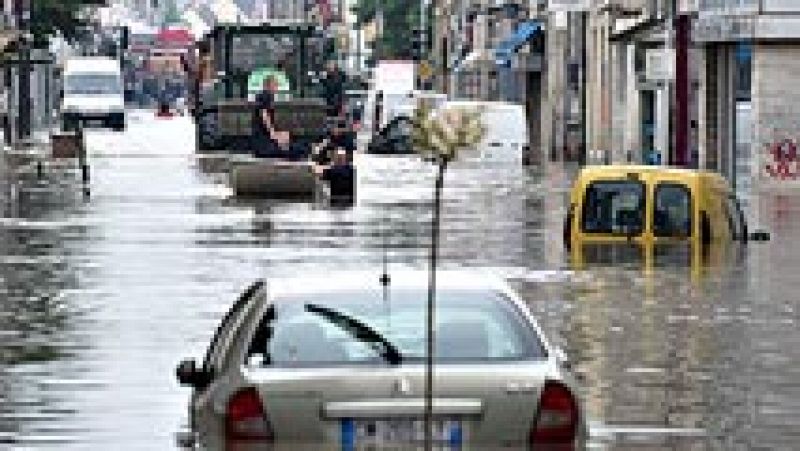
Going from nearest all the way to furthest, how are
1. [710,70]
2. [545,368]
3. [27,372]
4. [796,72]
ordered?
[545,368] < [27,372] < [796,72] < [710,70]

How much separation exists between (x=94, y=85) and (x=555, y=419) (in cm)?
10499

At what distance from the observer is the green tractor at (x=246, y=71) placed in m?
70.0

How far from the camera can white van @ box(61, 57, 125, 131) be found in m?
115

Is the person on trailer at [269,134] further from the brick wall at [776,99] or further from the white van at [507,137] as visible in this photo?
the white van at [507,137]

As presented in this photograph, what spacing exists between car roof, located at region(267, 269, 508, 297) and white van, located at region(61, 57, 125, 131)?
99675mm

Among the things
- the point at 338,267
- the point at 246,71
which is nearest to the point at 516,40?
the point at 246,71

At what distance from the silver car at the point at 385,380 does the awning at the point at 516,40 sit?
85.5m

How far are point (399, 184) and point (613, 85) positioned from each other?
819 inches

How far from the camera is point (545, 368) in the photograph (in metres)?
12.6

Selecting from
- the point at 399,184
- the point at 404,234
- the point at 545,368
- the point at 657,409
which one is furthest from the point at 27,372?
the point at 399,184

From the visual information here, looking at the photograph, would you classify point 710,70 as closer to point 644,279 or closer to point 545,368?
point 644,279

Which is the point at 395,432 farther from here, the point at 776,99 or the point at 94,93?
the point at 94,93

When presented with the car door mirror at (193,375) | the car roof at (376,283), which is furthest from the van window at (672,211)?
the car door mirror at (193,375)

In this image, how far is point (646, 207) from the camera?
35312 millimetres
